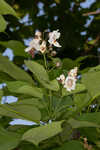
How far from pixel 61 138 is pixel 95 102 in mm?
279

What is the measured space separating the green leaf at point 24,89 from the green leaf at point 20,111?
0.14 ft

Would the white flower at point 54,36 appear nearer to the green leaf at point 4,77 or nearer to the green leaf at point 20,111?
the green leaf at point 4,77

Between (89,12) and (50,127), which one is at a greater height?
(89,12)

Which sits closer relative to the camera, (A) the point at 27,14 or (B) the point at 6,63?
(B) the point at 6,63

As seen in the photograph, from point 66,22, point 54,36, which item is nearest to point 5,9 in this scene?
point 54,36

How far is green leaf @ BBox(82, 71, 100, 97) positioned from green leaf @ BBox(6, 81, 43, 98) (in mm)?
149

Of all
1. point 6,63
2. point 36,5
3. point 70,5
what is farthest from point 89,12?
point 6,63

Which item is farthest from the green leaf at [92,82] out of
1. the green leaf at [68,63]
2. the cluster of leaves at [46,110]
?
the green leaf at [68,63]

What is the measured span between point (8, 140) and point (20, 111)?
9cm

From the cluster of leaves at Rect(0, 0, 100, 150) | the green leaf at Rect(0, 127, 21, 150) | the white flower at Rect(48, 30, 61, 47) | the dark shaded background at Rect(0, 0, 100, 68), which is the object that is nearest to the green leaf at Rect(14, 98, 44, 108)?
the cluster of leaves at Rect(0, 0, 100, 150)

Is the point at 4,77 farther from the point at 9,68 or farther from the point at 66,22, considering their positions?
the point at 66,22

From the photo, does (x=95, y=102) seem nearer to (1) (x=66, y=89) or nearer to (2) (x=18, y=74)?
(1) (x=66, y=89)

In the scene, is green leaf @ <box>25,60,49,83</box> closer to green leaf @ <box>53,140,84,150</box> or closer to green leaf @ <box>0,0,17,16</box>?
green leaf @ <box>53,140,84,150</box>

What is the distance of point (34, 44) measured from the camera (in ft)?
3.46
